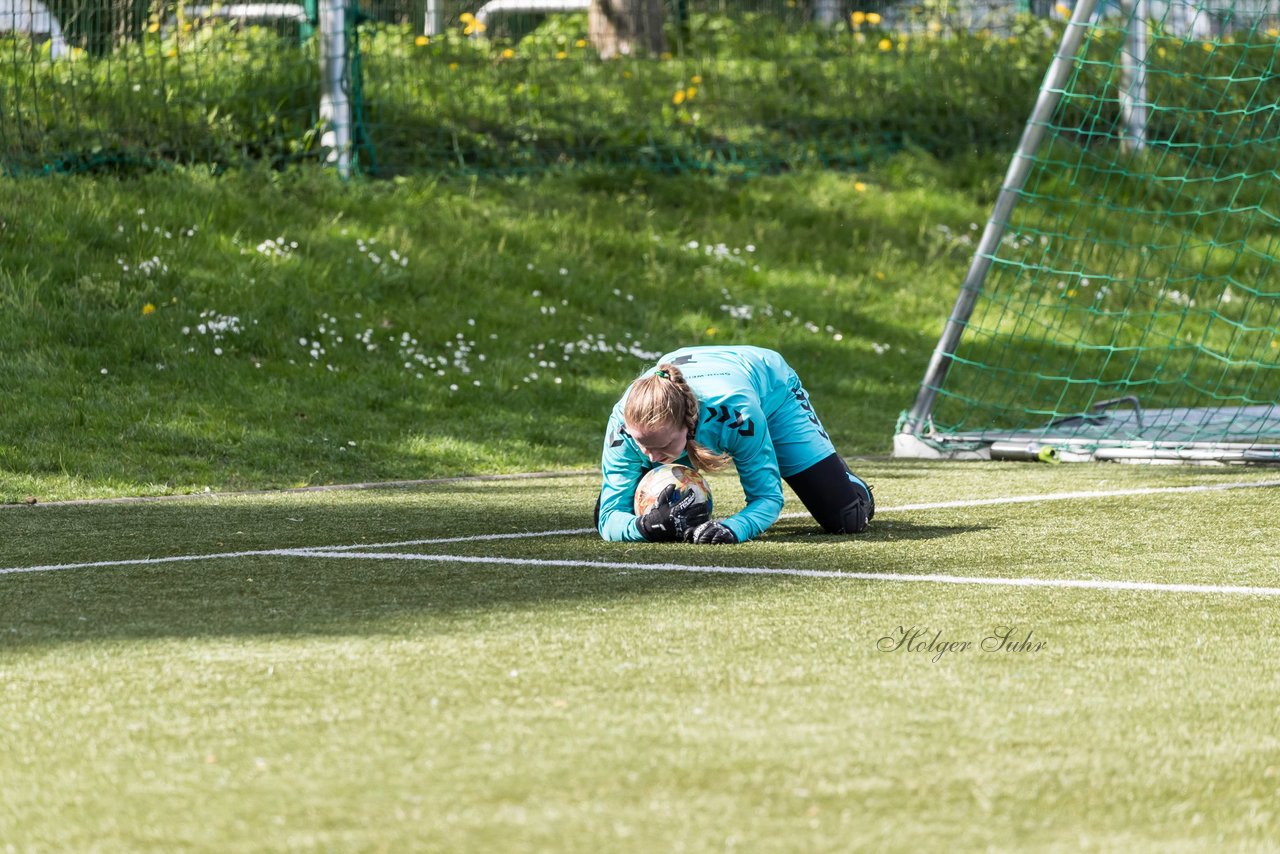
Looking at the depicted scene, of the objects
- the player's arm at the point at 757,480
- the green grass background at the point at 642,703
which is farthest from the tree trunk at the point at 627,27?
the green grass background at the point at 642,703

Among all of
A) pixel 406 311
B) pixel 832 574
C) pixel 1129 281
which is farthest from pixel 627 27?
pixel 832 574

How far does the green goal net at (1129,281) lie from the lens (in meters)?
8.82

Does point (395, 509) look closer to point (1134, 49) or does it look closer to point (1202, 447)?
point (1202, 447)

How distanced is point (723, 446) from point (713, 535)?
320mm

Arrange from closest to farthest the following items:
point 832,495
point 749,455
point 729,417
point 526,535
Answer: point 729,417, point 749,455, point 832,495, point 526,535

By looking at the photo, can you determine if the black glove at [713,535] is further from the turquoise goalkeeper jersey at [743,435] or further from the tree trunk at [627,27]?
the tree trunk at [627,27]

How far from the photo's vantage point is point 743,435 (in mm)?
5316

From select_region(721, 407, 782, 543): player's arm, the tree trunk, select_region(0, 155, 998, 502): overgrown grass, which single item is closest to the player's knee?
select_region(721, 407, 782, 543): player's arm

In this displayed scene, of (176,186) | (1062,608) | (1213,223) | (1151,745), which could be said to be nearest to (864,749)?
(1151,745)

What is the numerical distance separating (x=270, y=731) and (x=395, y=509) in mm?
3824

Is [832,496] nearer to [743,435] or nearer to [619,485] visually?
[743,435]

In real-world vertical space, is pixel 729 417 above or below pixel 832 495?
above

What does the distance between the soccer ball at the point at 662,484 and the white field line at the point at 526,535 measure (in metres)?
0.52

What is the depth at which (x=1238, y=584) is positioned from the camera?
180 inches
